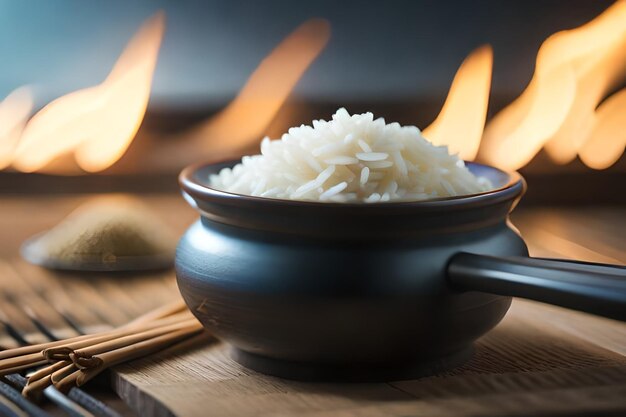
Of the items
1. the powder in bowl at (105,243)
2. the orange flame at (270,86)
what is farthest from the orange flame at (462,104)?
the powder in bowl at (105,243)

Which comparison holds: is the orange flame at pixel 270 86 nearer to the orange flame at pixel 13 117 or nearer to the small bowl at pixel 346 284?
the orange flame at pixel 13 117

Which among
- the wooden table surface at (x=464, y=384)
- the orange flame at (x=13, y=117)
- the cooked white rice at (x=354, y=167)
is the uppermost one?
the cooked white rice at (x=354, y=167)

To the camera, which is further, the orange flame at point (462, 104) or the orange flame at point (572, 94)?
the orange flame at point (572, 94)

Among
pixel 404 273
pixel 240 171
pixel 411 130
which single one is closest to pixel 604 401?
pixel 404 273

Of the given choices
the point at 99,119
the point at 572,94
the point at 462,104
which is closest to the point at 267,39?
the point at 99,119

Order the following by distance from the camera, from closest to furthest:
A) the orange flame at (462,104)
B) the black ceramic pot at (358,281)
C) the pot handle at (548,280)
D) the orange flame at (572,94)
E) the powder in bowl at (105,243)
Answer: the pot handle at (548,280) < the black ceramic pot at (358,281) < the powder in bowl at (105,243) < the orange flame at (462,104) < the orange flame at (572,94)

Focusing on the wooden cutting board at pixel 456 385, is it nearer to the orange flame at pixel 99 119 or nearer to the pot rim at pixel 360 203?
the pot rim at pixel 360 203

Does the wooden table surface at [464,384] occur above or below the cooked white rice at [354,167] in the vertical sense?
below

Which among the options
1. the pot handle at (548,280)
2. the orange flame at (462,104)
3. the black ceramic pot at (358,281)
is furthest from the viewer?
the orange flame at (462,104)
